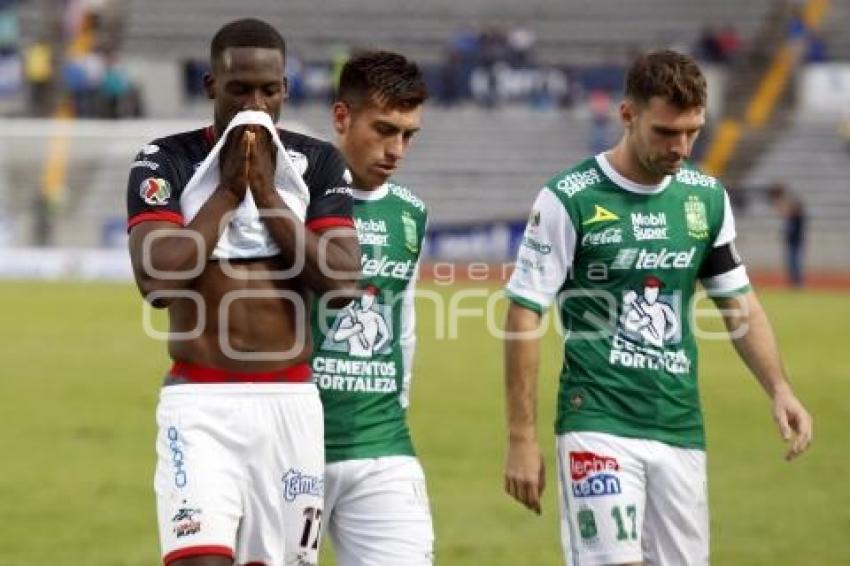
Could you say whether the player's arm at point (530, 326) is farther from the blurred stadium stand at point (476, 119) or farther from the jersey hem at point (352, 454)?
the blurred stadium stand at point (476, 119)

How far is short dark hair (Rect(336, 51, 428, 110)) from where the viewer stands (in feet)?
21.4

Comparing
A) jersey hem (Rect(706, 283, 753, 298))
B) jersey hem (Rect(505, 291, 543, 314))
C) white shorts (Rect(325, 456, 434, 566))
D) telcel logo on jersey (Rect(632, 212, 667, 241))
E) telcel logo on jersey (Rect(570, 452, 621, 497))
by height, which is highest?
telcel logo on jersey (Rect(632, 212, 667, 241))

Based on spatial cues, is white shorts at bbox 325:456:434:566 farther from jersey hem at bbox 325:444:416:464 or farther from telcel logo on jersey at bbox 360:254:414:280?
Result: telcel logo on jersey at bbox 360:254:414:280

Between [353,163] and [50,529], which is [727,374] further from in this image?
[353,163]

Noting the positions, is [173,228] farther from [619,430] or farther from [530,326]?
[619,430]

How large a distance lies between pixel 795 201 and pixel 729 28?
29.8 ft

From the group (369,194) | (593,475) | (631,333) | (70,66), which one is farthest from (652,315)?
(70,66)

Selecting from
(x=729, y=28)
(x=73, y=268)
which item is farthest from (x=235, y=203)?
(x=729, y=28)

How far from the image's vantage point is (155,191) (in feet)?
18.4

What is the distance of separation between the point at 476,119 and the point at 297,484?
34.3 m

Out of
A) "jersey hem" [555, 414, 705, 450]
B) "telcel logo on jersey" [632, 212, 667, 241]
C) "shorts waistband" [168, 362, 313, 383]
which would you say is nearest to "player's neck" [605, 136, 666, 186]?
"telcel logo on jersey" [632, 212, 667, 241]

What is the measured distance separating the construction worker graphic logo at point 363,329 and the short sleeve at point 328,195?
2.15 feet

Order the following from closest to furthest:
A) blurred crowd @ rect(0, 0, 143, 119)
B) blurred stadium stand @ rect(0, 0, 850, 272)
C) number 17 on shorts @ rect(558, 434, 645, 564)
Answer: number 17 on shorts @ rect(558, 434, 645, 564), blurred stadium stand @ rect(0, 0, 850, 272), blurred crowd @ rect(0, 0, 143, 119)

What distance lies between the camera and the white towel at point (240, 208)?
5641mm
